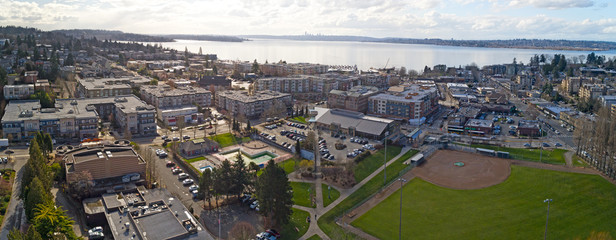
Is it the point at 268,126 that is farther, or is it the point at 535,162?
the point at 268,126

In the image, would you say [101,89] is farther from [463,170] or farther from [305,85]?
[463,170]

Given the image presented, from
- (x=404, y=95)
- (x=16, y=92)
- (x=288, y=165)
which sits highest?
(x=404, y=95)

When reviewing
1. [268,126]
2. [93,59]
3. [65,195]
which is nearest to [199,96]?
[268,126]

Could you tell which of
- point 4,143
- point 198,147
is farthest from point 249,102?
point 4,143

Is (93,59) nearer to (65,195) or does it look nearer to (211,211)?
(65,195)

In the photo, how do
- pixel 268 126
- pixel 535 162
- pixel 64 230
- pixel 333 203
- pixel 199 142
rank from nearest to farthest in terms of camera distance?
pixel 64 230 → pixel 333 203 → pixel 535 162 → pixel 199 142 → pixel 268 126

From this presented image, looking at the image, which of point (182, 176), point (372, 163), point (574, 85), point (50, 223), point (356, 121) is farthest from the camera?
point (574, 85)

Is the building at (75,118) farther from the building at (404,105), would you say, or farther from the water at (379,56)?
the water at (379,56)
